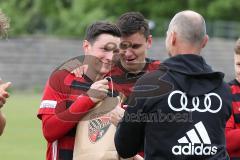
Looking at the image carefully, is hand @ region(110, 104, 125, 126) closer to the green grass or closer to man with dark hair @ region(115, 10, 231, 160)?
man with dark hair @ region(115, 10, 231, 160)

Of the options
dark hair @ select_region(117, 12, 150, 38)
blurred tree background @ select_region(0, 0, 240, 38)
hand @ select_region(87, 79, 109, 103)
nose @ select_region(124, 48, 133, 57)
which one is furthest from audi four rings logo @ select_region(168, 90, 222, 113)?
blurred tree background @ select_region(0, 0, 240, 38)

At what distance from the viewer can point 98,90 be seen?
548 centimetres

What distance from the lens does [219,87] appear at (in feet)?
16.5

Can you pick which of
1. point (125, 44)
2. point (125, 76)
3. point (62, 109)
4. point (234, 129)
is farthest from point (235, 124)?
point (62, 109)

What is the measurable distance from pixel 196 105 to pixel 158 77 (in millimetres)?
305

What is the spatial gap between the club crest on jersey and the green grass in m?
7.12

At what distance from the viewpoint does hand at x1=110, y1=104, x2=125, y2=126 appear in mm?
5391

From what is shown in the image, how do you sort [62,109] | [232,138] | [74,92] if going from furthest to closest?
1. [232,138]
2. [74,92]
3. [62,109]

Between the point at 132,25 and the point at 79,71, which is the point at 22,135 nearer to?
the point at 132,25

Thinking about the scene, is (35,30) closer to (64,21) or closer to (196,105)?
(64,21)

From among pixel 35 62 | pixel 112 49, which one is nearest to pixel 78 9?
pixel 35 62

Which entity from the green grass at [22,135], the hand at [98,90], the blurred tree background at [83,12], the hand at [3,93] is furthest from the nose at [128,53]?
the blurred tree background at [83,12]

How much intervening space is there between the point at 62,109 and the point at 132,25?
104 cm

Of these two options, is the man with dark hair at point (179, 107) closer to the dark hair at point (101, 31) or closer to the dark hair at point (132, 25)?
the dark hair at point (101, 31)
